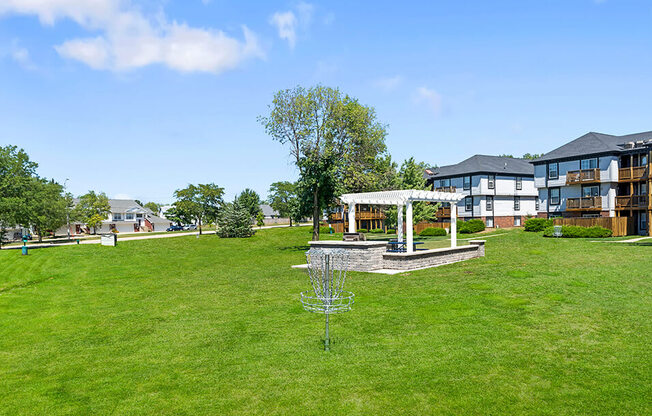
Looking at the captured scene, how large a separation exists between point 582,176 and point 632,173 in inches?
159

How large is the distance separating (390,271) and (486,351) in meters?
11.1

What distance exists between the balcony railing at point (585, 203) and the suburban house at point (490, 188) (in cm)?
1099

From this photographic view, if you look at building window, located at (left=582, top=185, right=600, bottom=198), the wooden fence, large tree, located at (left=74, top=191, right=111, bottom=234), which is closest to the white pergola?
the wooden fence

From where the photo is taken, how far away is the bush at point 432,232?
46750 millimetres

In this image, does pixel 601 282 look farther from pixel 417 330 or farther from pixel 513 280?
pixel 417 330

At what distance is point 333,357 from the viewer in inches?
352

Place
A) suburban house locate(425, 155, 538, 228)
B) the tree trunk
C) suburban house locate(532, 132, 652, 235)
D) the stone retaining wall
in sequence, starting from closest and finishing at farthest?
the stone retaining wall → the tree trunk → suburban house locate(532, 132, 652, 235) → suburban house locate(425, 155, 538, 228)

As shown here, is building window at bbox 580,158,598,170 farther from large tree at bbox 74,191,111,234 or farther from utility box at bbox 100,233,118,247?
large tree at bbox 74,191,111,234

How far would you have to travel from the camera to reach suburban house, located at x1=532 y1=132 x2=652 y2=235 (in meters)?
39.3

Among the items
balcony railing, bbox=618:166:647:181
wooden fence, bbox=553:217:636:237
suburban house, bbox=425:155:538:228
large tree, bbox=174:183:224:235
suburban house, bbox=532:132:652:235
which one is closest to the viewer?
wooden fence, bbox=553:217:636:237

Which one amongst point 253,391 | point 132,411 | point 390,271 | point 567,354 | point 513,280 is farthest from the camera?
point 390,271

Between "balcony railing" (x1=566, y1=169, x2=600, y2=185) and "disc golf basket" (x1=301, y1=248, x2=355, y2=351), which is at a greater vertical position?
"balcony railing" (x1=566, y1=169, x2=600, y2=185)

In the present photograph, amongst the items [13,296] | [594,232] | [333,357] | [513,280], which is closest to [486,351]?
[333,357]

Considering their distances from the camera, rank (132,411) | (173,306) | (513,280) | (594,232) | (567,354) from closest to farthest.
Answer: (132,411)
(567,354)
(173,306)
(513,280)
(594,232)
